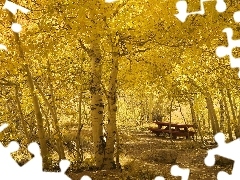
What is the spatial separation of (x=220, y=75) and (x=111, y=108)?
Result: 515cm

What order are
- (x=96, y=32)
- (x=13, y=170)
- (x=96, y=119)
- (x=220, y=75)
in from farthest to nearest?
(x=220, y=75), (x=96, y=119), (x=96, y=32), (x=13, y=170)

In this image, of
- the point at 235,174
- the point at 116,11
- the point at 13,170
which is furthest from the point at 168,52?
the point at 13,170

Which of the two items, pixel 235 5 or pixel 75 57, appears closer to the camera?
pixel 235 5

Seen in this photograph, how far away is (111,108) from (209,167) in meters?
4.38

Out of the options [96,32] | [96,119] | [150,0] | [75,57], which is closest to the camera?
[96,32]

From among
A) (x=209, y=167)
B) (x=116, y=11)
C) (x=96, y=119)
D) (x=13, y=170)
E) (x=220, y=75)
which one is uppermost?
(x=116, y=11)

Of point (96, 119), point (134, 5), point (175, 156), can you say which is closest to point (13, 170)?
point (96, 119)

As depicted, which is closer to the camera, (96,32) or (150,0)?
(96,32)

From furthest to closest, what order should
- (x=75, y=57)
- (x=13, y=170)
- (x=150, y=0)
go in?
(x=75, y=57), (x=150, y=0), (x=13, y=170)

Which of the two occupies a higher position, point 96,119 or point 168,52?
point 168,52

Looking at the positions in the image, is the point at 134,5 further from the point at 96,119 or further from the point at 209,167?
the point at 209,167

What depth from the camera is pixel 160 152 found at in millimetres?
14336

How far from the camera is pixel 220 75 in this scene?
13.2m

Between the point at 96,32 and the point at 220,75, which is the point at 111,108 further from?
the point at 220,75
